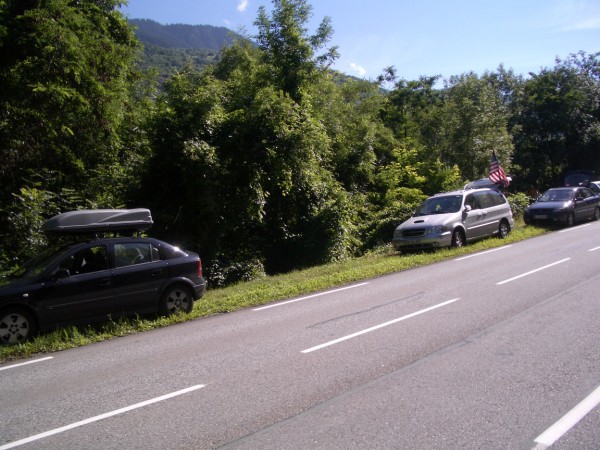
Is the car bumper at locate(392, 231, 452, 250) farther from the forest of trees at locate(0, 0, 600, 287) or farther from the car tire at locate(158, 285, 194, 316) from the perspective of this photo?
the car tire at locate(158, 285, 194, 316)

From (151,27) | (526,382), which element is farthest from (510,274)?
(151,27)

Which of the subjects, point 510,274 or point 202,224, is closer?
point 510,274

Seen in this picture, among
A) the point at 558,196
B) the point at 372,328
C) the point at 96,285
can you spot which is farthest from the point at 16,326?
the point at 558,196

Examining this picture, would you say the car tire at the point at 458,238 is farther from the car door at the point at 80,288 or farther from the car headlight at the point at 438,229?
the car door at the point at 80,288

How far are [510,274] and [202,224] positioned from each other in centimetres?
945

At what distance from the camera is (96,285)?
8930 millimetres

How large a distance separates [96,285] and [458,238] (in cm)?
1190

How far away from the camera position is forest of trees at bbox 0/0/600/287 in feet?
47.5

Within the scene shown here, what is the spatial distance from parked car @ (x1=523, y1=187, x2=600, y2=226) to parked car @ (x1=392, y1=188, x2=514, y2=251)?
2751 mm

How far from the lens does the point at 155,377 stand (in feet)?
20.1

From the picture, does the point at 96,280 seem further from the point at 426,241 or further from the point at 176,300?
the point at 426,241

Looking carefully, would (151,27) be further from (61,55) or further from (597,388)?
(597,388)

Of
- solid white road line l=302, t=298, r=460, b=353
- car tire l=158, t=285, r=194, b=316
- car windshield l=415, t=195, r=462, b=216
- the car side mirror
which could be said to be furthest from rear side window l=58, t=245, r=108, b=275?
car windshield l=415, t=195, r=462, b=216

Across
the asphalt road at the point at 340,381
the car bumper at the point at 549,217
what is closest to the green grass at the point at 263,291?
the asphalt road at the point at 340,381
